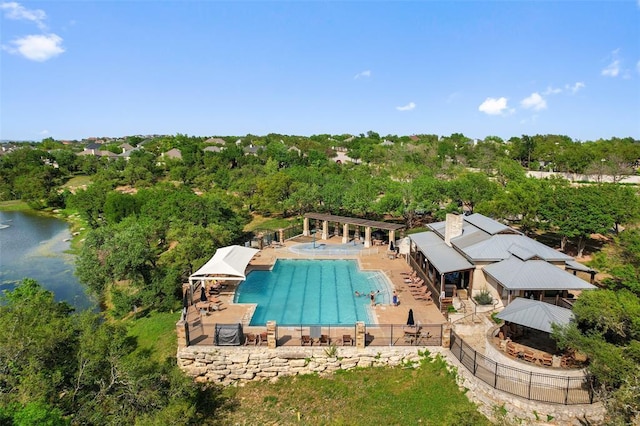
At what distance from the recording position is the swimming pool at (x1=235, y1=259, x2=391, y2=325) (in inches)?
770

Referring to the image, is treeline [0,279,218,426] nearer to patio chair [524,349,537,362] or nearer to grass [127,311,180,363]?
grass [127,311,180,363]

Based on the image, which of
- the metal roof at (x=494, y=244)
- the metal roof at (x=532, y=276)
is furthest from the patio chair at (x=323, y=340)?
the metal roof at (x=494, y=244)

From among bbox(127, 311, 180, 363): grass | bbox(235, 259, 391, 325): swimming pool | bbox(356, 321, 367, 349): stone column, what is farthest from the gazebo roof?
bbox(356, 321, 367, 349): stone column

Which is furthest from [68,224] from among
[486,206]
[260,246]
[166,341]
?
[486,206]

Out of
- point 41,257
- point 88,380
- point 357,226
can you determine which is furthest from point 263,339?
point 41,257

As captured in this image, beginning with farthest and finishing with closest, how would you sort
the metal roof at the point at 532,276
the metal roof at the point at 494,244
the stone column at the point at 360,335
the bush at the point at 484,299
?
the metal roof at the point at 494,244 < the bush at the point at 484,299 < the metal roof at the point at 532,276 < the stone column at the point at 360,335

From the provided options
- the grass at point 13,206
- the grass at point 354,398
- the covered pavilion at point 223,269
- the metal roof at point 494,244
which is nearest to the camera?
the grass at point 354,398

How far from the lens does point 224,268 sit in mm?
21906

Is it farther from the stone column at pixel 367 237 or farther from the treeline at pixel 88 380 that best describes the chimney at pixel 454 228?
the treeline at pixel 88 380

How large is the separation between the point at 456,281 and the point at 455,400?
8.88m

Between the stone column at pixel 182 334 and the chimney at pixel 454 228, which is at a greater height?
the chimney at pixel 454 228

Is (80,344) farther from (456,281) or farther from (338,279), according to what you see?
(456,281)

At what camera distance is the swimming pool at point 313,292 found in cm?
1956

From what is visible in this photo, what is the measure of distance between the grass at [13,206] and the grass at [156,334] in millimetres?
59441
